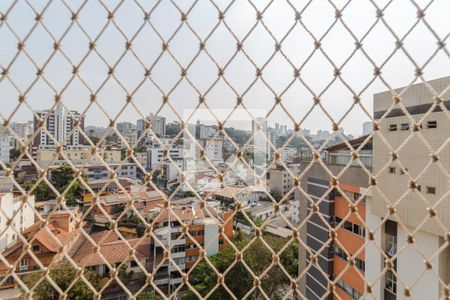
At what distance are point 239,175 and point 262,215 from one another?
20.0 feet

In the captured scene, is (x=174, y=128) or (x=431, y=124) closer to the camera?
(x=174, y=128)

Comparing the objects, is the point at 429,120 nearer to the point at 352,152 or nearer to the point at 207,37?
the point at 352,152

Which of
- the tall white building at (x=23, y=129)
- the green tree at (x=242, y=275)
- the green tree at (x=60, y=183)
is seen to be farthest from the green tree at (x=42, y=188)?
the green tree at (x=242, y=275)

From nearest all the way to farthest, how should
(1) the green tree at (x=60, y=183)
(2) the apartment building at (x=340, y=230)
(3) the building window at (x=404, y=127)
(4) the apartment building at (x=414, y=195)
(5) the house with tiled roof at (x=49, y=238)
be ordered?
(5) the house with tiled roof at (x=49, y=238) < (1) the green tree at (x=60, y=183) < (4) the apartment building at (x=414, y=195) < (3) the building window at (x=404, y=127) < (2) the apartment building at (x=340, y=230)

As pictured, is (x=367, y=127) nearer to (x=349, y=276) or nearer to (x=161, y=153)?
(x=161, y=153)

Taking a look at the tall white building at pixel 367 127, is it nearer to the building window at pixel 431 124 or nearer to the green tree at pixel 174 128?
the green tree at pixel 174 128

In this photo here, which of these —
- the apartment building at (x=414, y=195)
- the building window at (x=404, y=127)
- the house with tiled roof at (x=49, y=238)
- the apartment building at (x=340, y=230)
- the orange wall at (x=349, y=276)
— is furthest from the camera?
the orange wall at (x=349, y=276)

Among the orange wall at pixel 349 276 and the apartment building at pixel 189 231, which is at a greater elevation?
the apartment building at pixel 189 231

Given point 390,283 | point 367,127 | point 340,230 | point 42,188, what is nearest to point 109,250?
point 42,188

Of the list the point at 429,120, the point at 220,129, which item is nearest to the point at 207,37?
the point at 220,129

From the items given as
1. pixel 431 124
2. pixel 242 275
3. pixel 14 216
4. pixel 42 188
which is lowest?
pixel 242 275

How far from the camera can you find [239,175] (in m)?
1.13

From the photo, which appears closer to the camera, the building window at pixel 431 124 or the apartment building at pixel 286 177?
the apartment building at pixel 286 177

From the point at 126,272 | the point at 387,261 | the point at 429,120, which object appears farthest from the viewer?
the point at 126,272
